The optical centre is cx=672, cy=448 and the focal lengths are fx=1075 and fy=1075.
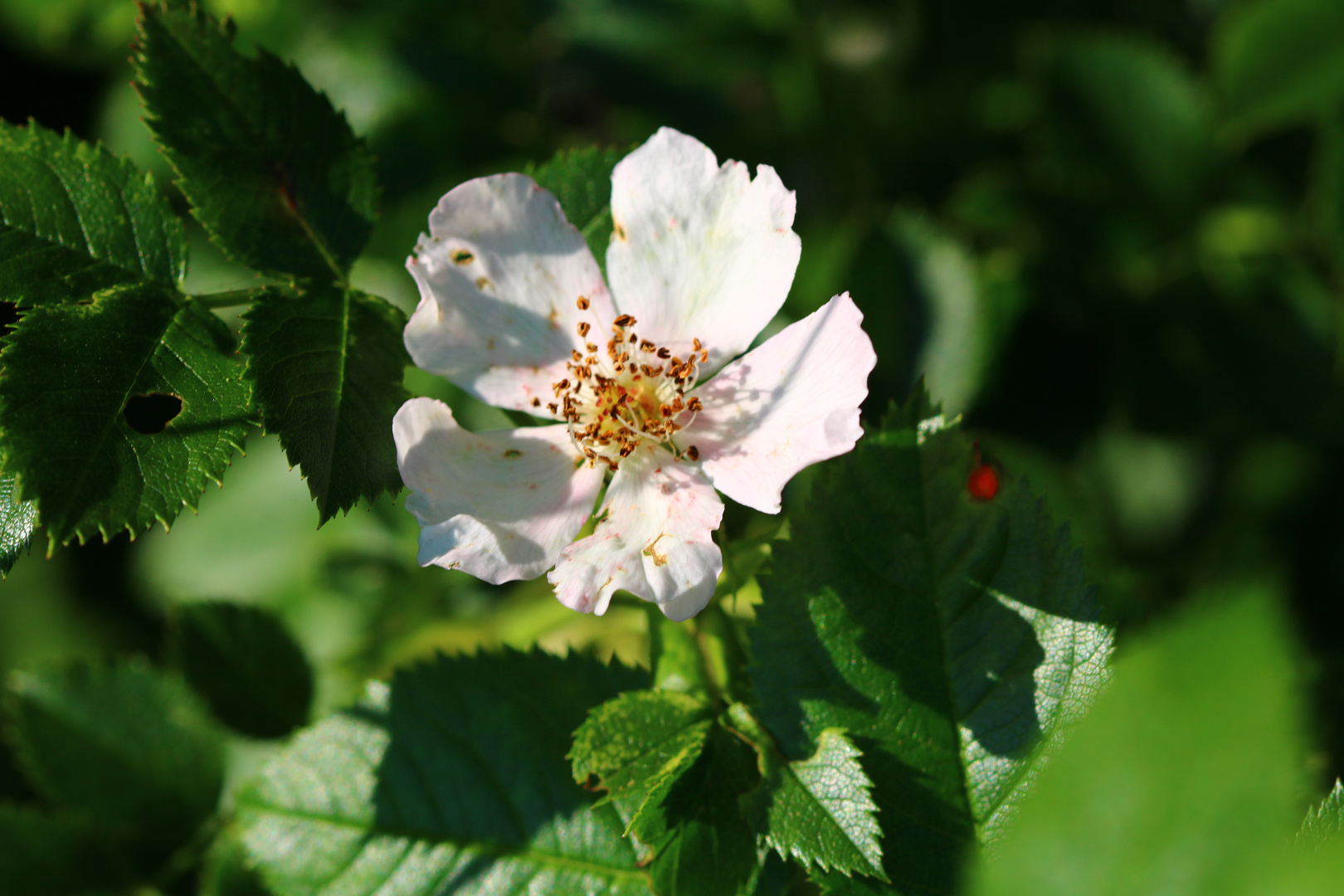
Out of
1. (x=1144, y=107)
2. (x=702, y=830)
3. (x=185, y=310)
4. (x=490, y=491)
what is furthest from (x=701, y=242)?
(x=1144, y=107)

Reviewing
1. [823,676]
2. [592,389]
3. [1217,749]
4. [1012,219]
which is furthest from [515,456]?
[1012,219]

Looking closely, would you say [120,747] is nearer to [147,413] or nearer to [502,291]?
[147,413]

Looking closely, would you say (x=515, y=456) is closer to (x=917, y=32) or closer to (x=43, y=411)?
(x=43, y=411)

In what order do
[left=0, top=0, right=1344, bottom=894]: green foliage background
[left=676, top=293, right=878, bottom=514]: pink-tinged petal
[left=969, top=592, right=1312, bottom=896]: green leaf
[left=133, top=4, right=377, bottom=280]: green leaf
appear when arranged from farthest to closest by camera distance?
[left=0, top=0, right=1344, bottom=894]: green foliage background → [left=133, top=4, right=377, bottom=280]: green leaf → [left=676, top=293, right=878, bottom=514]: pink-tinged petal → [left=969, top=592, right=1312, bottom=896]: green leaf

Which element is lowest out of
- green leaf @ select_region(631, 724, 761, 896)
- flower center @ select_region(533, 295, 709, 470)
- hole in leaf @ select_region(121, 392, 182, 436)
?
green leaf @ select_region(631, 724, 761, 896)

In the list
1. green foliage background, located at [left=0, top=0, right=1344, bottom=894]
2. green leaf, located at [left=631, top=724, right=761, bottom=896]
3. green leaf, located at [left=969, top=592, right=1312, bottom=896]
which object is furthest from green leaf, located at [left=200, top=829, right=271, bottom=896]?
green leaf, located at [left=969, top=592, right=1312, bottom=896]

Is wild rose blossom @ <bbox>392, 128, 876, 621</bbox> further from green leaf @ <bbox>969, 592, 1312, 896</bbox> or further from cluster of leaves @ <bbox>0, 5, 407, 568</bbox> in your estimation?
green leaf @ <bbox>969, 592, 1312, 896</bbox>

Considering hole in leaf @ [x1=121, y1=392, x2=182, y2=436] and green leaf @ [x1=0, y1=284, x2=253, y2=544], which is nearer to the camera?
green leaf @ [x1=0, y1=284, x2=253, y2=544]
